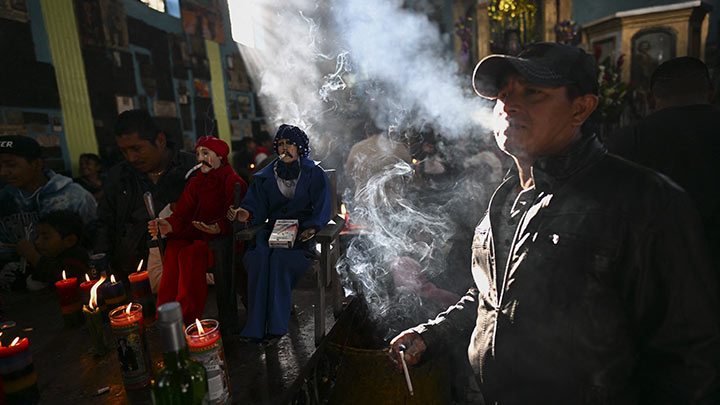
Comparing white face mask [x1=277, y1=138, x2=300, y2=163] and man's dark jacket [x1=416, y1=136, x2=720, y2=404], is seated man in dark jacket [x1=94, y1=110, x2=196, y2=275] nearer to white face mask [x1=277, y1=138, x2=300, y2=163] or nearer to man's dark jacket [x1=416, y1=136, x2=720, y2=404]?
white face mask [x1=277, y1=138, x2=300, y2=163]

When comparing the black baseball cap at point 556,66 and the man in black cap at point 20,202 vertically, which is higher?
the black baseball cap at point 556,66

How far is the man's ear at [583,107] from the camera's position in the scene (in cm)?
146

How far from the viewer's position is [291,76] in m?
13.4

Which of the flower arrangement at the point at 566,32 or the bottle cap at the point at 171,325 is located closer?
the bottle cap at the point at 171,325

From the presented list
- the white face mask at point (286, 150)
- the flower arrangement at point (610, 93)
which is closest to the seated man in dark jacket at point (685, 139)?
the white face mask at point (286, 150)

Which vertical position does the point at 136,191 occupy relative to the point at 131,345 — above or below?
above

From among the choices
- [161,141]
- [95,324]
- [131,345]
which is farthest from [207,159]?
[131,345]

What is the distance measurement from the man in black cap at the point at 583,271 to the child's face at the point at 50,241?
4473 millimetres

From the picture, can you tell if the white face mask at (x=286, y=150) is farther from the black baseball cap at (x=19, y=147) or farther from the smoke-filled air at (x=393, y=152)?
the black baseball cap at (x=19, y=147)

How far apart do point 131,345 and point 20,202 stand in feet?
10.7

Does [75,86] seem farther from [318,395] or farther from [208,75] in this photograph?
[318,395]

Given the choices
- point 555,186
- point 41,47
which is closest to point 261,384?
point 555,186

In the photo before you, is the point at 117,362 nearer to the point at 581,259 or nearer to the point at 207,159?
the point at 207,159

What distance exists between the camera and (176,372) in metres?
1.53
